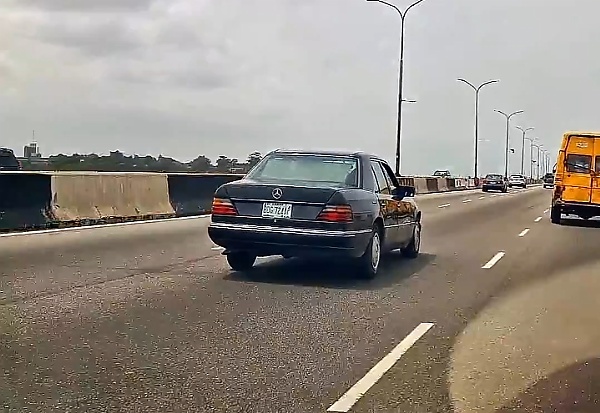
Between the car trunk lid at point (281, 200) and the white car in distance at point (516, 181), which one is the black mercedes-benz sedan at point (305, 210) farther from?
the white car in distance at point (516, 181)

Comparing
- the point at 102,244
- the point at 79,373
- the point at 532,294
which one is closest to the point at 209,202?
the point at 102,244

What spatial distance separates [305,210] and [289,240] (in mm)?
381

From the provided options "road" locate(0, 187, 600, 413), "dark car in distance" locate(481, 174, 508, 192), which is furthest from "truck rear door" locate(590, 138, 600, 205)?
"dark car in distance" locate(481, 174, 508, 192)

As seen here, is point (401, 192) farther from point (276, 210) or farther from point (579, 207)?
point (579, 207)

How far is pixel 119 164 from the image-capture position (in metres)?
35.7

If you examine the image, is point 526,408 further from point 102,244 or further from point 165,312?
point 102,244

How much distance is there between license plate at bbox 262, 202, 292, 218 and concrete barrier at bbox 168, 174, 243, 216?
1325 centimetres

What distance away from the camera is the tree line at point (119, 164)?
31.4 metres

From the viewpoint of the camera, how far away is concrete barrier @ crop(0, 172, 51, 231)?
17.0 meters

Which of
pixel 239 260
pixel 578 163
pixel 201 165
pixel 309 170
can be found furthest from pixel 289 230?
pixel 201 165

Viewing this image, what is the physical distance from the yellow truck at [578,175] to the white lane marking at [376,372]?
17366mm

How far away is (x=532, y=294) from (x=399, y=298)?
1732 millimetres

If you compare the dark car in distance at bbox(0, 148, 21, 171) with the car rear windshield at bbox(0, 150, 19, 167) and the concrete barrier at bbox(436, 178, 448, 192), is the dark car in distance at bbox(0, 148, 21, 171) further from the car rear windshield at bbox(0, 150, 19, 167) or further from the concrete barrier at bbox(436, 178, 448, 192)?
the concrete barrier at bbox(436, 178, 448, 192)

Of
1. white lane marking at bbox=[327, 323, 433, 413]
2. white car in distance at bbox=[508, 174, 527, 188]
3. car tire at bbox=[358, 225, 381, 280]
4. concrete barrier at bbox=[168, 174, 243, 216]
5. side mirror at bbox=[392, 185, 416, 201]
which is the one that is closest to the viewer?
white lane marking at bbox=[327, 323, 433, 413]
